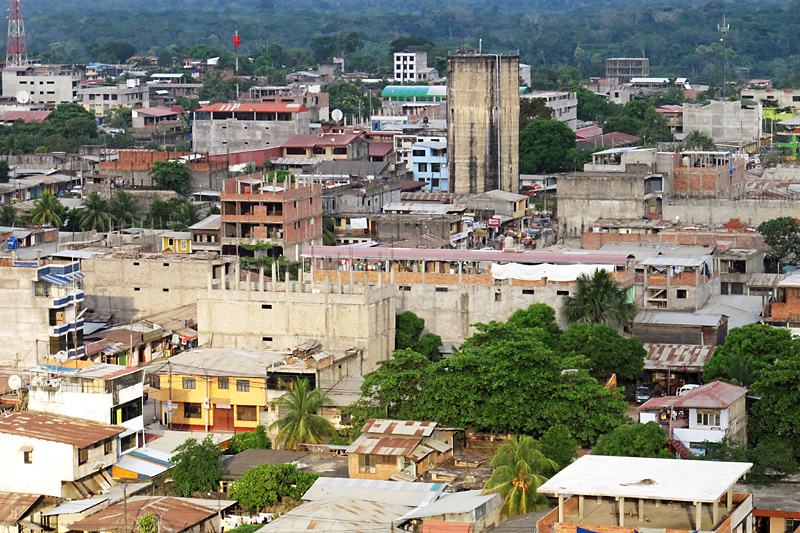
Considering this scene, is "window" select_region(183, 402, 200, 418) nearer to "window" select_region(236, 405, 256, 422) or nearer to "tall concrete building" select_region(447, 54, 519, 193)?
"window" select_region(236, 405, 256, 422)

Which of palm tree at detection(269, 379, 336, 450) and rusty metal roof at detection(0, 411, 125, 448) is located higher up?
rusty metal roof at detection(0, 411, 125, 448)

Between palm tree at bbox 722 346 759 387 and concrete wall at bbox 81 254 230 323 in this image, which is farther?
concrete wall at bbox 81 254 230 323

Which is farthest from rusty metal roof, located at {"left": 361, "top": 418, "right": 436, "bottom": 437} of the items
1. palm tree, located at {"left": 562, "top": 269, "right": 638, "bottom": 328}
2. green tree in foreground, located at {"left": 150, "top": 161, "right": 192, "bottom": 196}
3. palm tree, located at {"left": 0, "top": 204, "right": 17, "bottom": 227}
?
green tree in foreground, located at {"left": 150, "top": 161, "right": 192, "bottom": 196}

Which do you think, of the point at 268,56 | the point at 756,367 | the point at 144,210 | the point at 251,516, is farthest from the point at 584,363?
the point at 268,56

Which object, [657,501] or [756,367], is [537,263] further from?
[657,501]

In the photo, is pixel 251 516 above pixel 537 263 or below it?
below

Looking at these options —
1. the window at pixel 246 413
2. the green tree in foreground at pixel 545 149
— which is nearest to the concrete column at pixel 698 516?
the window at pixel 246 413
